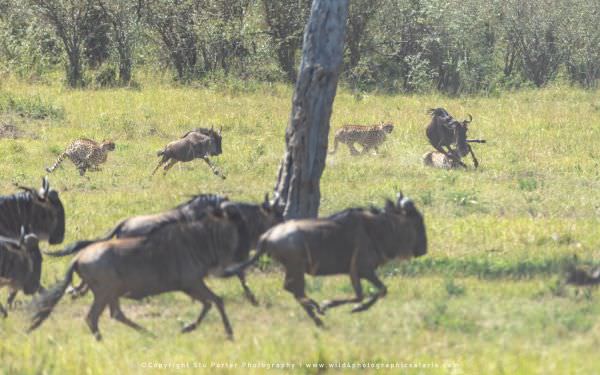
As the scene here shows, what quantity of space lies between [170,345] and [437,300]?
2.51 metres

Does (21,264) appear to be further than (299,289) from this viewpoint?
Yes

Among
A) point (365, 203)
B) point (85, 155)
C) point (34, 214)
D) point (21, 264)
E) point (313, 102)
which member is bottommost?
point (365, 203)

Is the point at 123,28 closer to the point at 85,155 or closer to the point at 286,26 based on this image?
the point at 286,26

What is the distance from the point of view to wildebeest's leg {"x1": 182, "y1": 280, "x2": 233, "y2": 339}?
8828 millimetres

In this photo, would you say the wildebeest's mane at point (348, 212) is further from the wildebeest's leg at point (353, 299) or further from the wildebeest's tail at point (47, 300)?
the wildebeest's tail at point (47, 300)

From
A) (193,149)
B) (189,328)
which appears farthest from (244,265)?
(193,149)

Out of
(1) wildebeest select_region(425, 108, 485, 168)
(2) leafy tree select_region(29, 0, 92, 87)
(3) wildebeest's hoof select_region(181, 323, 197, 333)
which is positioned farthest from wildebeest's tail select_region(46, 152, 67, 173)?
(2) leafy tree select_region(29, 0, 92, 87)

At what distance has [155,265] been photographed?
28.9 feet

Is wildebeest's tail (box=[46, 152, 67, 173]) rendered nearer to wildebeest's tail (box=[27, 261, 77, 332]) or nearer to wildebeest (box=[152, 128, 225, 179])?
wildebeest (box=[152, 128, 225, 179])

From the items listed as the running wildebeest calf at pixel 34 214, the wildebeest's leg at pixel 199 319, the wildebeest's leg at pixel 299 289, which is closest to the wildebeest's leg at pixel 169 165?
the running wildebeest calf at pixel 34 214

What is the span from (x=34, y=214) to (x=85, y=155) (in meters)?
7.21

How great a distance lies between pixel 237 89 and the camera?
29.7m

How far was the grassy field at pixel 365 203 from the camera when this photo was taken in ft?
26.0

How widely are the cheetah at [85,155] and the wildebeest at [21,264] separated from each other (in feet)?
28.1
